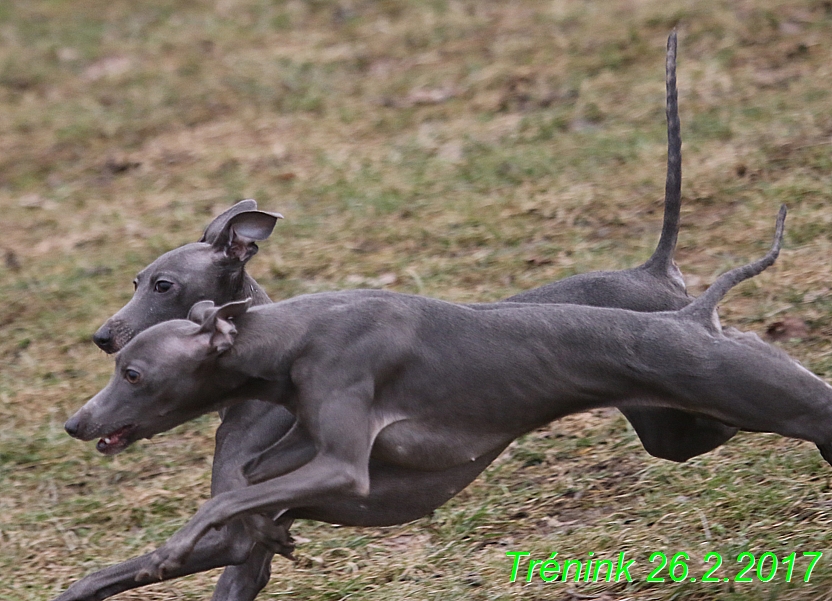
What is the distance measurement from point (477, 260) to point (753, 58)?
3.00 meters

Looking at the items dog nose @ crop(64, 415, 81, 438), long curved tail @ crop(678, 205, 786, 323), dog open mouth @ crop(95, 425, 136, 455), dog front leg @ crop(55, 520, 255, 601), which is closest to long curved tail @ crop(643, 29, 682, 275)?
long curved tail @ crop(678, 205, 786, 323)

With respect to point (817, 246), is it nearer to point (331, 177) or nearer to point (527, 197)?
point (527, 197)

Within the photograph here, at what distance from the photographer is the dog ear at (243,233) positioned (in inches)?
177

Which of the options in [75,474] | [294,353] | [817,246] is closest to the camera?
[294,353]

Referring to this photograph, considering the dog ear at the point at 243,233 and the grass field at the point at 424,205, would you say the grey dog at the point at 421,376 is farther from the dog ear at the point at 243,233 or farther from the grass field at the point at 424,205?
the grass field at the point at 424,205

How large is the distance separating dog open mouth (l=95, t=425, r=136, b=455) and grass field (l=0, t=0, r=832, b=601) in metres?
1.15

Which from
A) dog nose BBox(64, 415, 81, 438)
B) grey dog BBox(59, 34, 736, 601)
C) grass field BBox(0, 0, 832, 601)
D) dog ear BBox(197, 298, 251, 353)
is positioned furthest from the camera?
grass field BBox(0, 0, 832, 601)

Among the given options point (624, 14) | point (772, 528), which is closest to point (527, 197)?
point (624, 14)

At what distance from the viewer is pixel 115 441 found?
391 cm

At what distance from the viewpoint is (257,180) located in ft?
29.6

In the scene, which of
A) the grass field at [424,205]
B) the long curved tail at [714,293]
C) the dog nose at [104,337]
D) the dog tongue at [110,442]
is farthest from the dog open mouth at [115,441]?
the long curved tail at [714,293]

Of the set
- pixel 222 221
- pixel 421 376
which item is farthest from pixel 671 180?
pixel 222 221

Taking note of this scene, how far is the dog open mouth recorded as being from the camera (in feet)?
12.8

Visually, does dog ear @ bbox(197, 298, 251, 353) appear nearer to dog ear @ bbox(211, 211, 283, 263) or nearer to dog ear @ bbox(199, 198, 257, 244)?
dog ear @ bbox(211, 211, 283, 263)
